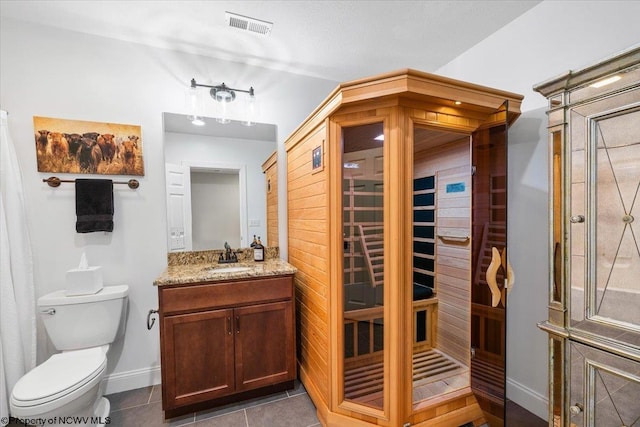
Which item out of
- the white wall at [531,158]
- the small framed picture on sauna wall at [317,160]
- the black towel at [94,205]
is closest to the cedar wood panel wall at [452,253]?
the white wall at [531,158]

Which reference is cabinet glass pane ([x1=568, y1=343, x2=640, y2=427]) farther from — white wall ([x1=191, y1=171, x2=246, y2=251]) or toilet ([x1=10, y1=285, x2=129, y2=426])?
toilet ([x1=10, y1=285, x2=129, y2=426])

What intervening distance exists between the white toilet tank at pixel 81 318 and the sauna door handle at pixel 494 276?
253 cm

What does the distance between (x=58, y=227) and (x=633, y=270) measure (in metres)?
3.27

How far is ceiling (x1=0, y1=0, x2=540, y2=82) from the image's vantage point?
1.84m

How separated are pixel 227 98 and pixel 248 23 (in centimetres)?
63

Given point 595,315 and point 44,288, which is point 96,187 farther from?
point 595,315

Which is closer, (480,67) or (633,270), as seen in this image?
(633,270)

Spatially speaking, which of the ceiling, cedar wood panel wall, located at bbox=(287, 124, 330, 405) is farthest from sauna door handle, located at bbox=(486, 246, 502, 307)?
the ceiling

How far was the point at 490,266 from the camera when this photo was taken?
5.65ft

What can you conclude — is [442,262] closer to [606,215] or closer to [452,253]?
[452,253]

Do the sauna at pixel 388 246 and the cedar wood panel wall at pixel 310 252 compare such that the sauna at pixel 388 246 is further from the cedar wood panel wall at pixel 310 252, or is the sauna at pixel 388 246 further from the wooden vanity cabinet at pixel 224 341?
the wooden vanity cabinet at pixel 224 341

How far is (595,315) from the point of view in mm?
1117

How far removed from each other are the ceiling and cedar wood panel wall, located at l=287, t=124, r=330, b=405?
82cm

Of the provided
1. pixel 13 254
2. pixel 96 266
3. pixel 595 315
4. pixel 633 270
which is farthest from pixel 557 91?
pixel 13 254
